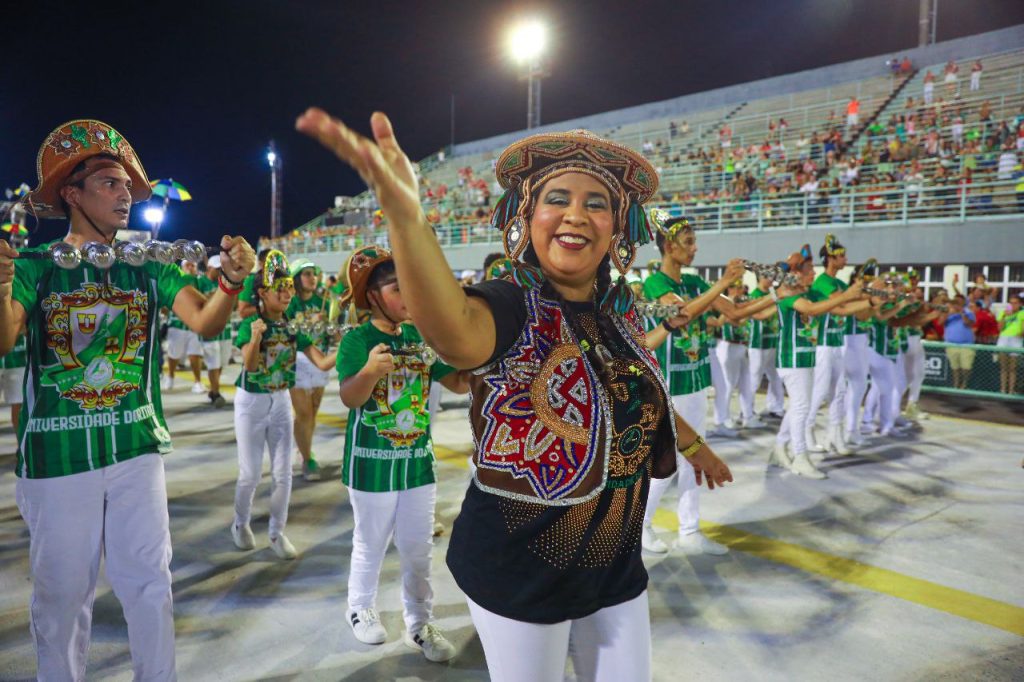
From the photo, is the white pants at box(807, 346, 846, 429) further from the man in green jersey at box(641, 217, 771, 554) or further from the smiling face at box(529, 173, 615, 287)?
the smiling face at box(529, 173, 615, 287)

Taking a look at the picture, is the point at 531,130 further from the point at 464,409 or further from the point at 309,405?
the point at 309,405

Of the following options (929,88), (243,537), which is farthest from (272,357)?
(929,88)

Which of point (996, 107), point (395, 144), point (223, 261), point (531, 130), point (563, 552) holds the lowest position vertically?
point (563, 552)

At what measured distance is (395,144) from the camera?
1313mm

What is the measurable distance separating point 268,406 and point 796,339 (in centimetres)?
534

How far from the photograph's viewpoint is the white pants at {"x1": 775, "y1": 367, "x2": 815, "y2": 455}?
6953 millimetres

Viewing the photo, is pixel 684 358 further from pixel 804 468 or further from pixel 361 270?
pixel 361 270

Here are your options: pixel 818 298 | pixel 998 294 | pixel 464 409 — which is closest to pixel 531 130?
pixel 998 294

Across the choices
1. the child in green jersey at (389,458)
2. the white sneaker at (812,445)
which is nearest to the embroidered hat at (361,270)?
the child in green jersey at (389,458)

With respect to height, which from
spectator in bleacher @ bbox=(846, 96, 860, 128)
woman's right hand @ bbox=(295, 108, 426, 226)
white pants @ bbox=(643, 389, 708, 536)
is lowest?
white pants @ bbox=(643, 389, 708, 536)

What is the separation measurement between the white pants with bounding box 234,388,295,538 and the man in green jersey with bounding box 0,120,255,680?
2.18m

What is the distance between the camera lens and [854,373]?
27.5ft

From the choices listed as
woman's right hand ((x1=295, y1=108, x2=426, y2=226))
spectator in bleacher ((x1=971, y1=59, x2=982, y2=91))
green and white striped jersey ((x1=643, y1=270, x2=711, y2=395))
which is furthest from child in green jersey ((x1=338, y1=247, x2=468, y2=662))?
spectator in bleacher ((x1=971, y1=59, x2=982, y2=91))

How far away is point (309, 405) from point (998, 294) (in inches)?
632
